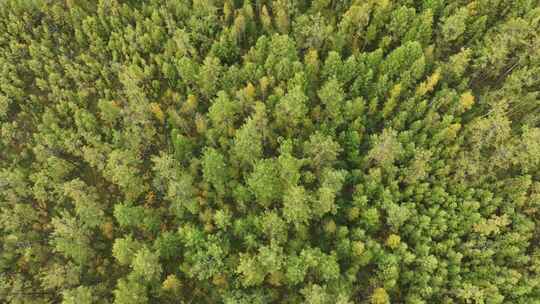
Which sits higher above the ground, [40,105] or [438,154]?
[40,105]

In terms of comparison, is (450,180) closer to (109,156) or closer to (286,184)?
(286,184)

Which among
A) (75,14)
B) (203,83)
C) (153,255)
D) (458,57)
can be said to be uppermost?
(75,14)

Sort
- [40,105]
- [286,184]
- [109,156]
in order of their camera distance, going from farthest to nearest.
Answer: [40,105]
[109,156]
[286,184]

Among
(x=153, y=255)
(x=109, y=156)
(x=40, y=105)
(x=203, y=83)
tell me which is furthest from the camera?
(x=40, y=105)

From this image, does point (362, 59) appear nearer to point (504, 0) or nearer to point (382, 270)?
point (504, 0)

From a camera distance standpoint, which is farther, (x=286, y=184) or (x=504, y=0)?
(x=504, y=0)

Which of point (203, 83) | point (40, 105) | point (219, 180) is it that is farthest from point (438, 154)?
point (40, 105)
